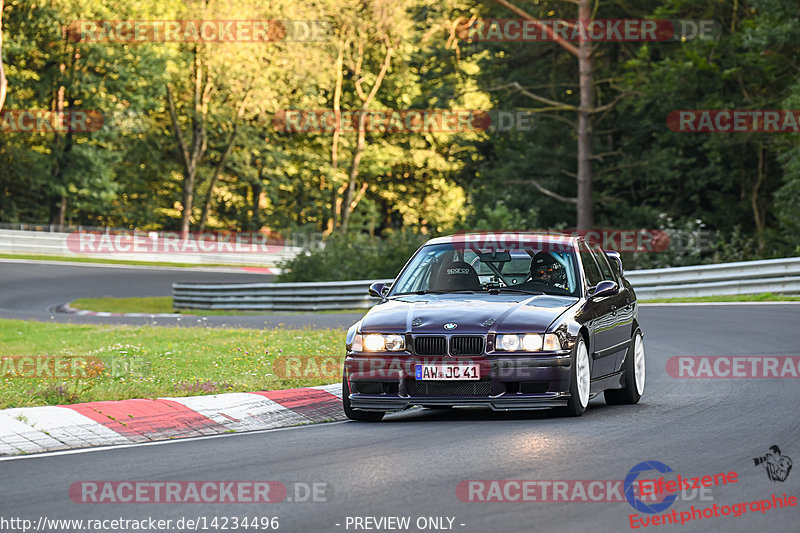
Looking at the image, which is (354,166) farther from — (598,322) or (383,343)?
(383,343)

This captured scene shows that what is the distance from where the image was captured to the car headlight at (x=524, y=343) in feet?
31.4

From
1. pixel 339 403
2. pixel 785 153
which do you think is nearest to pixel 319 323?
pixel 339 403

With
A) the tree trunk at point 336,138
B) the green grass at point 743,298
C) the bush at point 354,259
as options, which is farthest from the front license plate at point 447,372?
the tree trunk at point 336,138

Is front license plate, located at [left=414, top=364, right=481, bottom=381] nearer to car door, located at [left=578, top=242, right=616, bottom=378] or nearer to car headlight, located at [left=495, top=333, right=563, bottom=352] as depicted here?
car headlight, located at [left=495, top=333, right=563, bottom=352]

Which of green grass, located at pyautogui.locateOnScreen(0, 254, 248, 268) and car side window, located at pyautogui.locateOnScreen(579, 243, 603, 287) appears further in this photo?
green grass, located at pyautogui.locateOnScreen(0, 254, 248, 268)

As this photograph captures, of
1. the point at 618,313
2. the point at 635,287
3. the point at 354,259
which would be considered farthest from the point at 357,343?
the point at 354,259

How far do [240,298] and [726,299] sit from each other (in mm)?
12448

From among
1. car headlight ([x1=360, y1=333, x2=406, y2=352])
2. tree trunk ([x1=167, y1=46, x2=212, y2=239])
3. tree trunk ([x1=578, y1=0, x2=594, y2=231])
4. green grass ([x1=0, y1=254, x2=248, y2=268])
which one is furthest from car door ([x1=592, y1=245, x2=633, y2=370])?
tree trunk ([x1=167, y1=46, x2=212, y2=239])

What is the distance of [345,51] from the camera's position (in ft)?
222

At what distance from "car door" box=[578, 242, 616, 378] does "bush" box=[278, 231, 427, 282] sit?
→ 69.6 feet

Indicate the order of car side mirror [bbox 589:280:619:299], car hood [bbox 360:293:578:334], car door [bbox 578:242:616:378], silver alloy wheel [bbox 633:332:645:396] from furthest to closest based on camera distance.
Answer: silver alloy wheel [bbox 633:332:645:396] < car side mirror [bbox 589:280:619:299] < car door [bbox 578:242:616:378] < car hood [bbox 360:293:578:334]

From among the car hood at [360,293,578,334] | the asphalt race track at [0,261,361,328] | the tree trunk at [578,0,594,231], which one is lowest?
the asphalt race track at [0,261,361,328]

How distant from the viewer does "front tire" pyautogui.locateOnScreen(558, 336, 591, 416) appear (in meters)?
9.76

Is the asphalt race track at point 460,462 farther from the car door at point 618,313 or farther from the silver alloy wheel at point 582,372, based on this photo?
the car door at point 618,313
